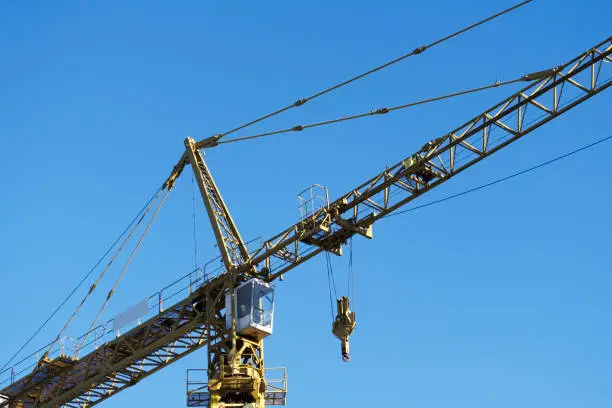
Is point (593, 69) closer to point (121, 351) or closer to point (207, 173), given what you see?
point (207, 173)

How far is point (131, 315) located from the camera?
5278 centimetres

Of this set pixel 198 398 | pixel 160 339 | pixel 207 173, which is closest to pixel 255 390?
pixel 198 398

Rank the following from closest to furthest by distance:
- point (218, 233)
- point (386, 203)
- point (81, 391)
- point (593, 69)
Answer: point (593, 69)
point (386, 203)
point (218, 233)
point (81, 391)

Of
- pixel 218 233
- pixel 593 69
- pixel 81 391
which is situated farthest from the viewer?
pixel 81 391

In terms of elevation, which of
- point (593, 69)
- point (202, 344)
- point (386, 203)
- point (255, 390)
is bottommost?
point (255, 390)

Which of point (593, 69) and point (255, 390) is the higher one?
point (593, 69)

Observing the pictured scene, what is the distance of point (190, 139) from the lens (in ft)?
178

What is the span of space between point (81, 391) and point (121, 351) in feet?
12.2

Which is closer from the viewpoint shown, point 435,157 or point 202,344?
point 435,157

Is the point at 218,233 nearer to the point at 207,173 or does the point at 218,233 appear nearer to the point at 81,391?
the point at 207,173

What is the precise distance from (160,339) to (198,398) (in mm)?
4489

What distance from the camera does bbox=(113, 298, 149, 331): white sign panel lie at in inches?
2056

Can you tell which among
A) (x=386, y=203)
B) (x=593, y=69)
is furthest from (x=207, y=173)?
(x=593, y=69)

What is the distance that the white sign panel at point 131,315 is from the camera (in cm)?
5222
